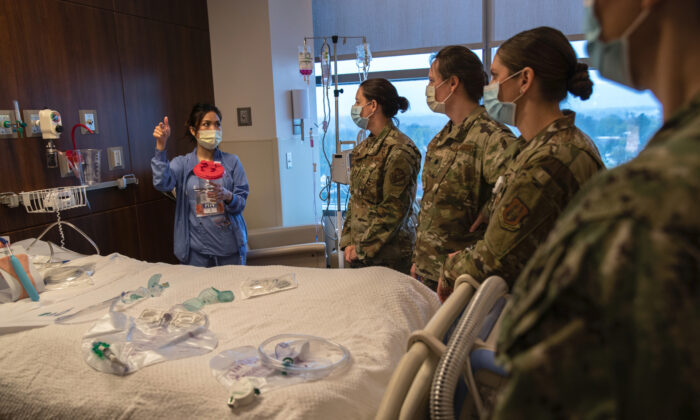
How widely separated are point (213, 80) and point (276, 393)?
332cm

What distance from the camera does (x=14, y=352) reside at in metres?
1.52

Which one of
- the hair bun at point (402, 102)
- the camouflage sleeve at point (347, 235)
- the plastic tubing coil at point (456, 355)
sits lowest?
the camouflage sleeve at point (347, 235)

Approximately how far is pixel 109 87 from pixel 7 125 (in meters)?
0.80

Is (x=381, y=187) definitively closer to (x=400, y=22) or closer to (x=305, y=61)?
(x=305, y=61)

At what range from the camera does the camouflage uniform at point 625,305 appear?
418 mm

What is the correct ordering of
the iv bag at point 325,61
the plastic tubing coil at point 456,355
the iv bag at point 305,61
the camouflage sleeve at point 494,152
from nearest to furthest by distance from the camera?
the plastic tubing coil at point 456,355, the camouflage sleeve at point 494,152, the iv bag at point 325,61, the iv bag at point 305,61

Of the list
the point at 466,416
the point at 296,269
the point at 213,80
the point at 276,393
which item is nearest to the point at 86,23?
the point at 213,80

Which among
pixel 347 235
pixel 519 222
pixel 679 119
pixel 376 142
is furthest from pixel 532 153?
pixel 347 235

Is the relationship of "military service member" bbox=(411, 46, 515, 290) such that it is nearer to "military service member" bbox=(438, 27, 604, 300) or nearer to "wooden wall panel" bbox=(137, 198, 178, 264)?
"military service member" bbox=(438, 27, 604, 300)

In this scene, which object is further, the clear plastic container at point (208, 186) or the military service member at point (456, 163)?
the clear plastic container at point (208, 186)

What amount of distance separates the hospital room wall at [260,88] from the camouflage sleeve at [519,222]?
2.90 m

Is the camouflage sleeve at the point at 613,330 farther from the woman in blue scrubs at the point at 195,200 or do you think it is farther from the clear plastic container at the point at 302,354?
the woman in blue scrubs at the point at 195,200

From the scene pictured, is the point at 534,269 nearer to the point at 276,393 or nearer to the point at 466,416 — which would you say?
the point at 466,416

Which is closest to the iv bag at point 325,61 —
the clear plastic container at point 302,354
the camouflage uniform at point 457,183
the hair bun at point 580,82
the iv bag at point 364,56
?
the iv bag at point 364,56
